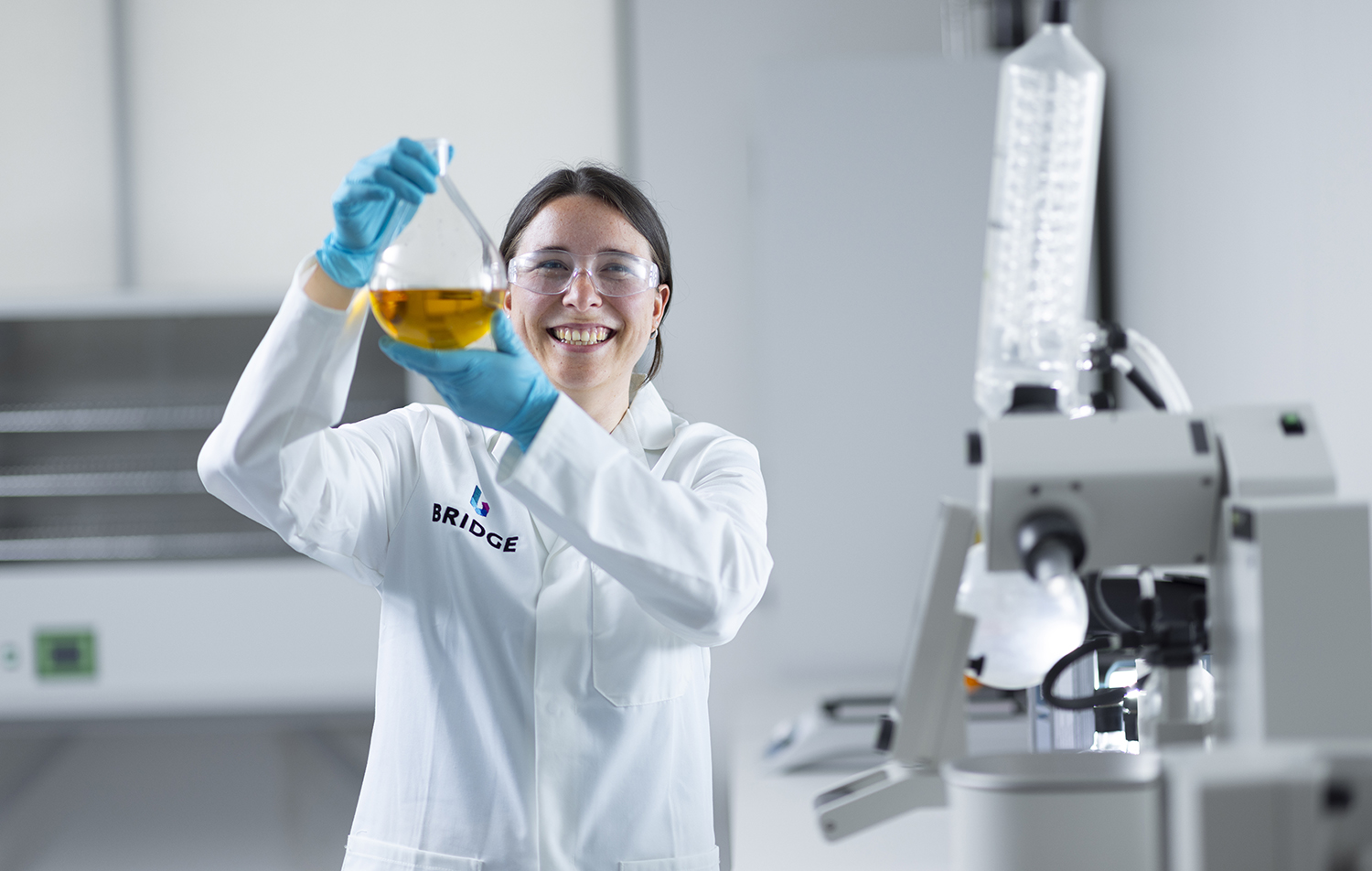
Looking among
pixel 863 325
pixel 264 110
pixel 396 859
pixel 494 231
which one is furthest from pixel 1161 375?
pixel 264 110

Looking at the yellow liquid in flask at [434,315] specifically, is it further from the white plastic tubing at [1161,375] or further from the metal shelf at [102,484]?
the metal shelf at [102,484]

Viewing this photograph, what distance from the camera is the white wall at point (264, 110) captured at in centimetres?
337

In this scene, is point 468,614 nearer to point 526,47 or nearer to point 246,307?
point 246,307

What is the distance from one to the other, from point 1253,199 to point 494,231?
2.16 meters

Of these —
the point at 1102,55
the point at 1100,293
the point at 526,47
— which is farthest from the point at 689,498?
the point at 526,47

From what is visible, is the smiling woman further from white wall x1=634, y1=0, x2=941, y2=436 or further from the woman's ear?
→ white wall x1=634, y1=0, x2=941, y2=436

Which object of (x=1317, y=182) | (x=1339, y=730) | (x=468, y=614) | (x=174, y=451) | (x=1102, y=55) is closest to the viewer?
(x=1339, y=730)

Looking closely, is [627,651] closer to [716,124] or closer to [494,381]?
[494,381]

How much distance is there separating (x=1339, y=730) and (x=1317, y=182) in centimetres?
115

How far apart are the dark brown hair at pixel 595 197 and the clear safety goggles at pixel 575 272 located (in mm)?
67

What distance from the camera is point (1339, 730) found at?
0.75 meters

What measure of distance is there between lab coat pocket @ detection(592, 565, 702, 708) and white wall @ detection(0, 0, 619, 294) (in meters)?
2.38

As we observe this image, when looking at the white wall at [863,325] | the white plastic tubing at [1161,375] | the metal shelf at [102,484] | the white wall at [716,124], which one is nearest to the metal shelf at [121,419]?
the metal shelf at [102,484]

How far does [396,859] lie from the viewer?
114 cm
